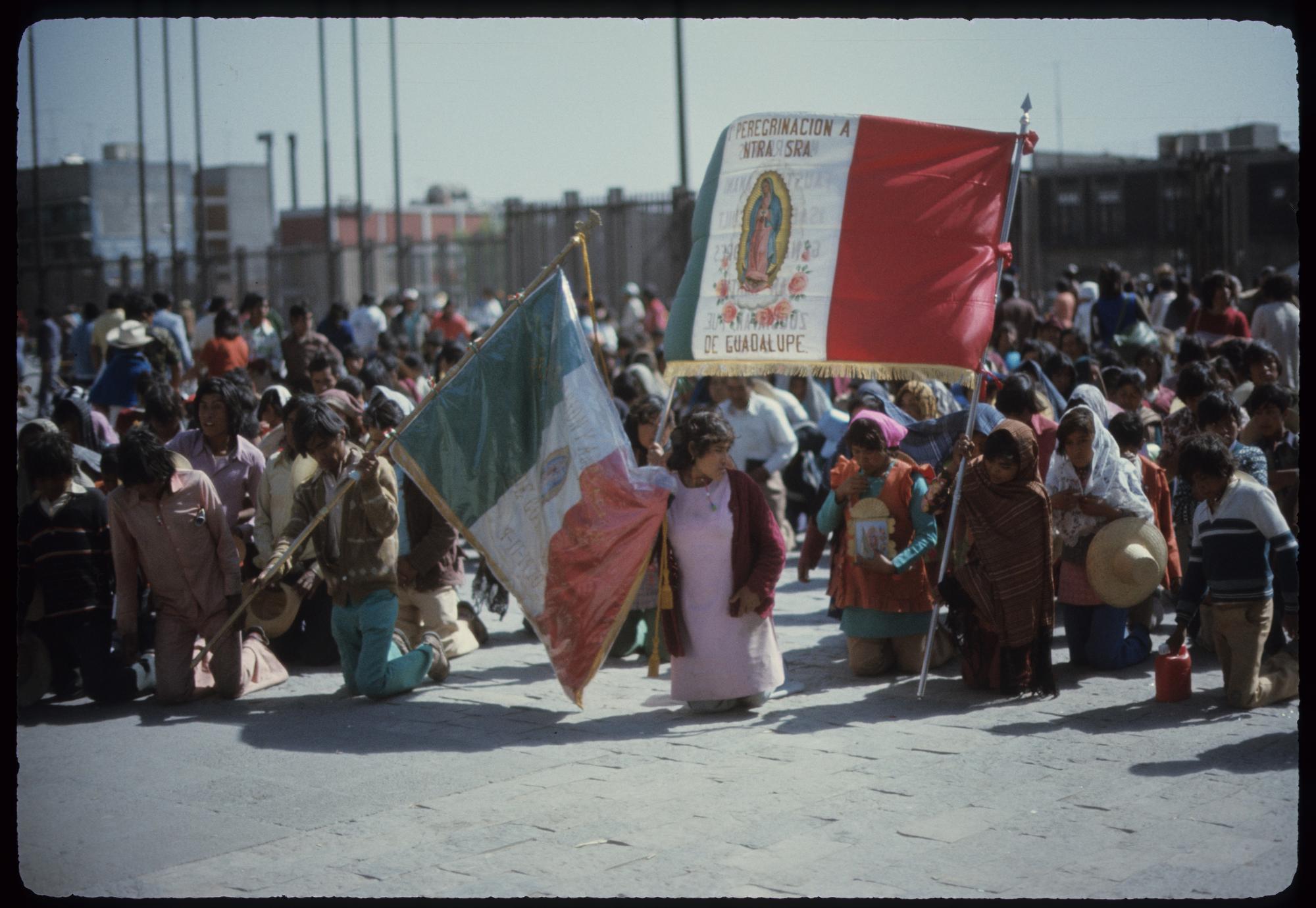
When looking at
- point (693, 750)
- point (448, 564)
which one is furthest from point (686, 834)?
point (448, 564)

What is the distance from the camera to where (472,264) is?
3700cm

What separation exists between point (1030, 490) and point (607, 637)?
231 centimetres

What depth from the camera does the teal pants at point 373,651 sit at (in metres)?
8.13

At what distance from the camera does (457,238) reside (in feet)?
104

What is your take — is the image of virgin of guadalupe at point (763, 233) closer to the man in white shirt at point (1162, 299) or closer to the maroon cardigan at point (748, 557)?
the maroon cardigan at point (748, 557)

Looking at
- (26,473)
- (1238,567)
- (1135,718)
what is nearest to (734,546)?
(1135,718)

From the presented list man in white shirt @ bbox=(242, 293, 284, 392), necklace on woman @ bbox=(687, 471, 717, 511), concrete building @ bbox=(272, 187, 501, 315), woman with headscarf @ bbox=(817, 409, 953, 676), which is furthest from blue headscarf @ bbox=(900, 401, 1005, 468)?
man in white shirt @ bbox=(242, 293, 284, 392)

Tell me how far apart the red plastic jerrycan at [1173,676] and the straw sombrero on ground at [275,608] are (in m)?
4.80

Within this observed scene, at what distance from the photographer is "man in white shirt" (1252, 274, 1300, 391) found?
1332 centimetres

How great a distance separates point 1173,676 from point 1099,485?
1.23m

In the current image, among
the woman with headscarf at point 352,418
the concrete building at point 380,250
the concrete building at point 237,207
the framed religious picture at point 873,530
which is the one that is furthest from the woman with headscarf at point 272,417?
the concrete building at point 237,207

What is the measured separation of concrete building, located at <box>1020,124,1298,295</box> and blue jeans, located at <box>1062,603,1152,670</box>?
63.5 feet

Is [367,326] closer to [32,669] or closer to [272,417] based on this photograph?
[272,417]

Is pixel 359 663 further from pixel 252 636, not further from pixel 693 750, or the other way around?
pixel 693 750
